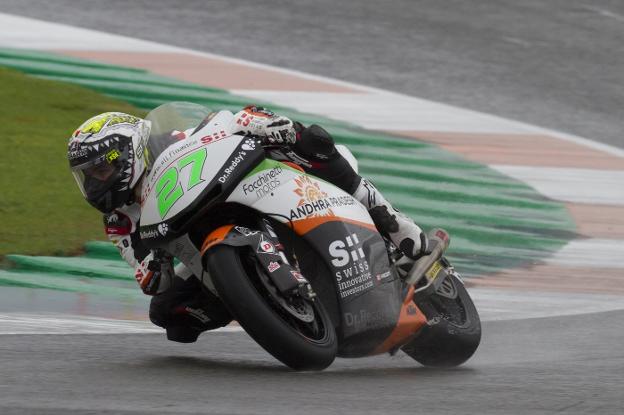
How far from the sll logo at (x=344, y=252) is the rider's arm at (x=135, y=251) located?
2.48ft

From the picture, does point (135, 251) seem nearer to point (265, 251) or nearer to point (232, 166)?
point (232, 166)

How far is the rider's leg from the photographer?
251 inches

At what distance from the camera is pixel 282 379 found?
573cm

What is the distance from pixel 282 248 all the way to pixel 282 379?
540mm

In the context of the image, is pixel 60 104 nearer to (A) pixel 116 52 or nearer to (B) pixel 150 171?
(A) pixel 116 52

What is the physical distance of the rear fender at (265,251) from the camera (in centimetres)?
571

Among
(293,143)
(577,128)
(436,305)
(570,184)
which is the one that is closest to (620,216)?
(570,184)

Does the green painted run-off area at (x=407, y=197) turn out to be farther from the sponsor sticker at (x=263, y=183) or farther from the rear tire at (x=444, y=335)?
the sponsor sticker at (x=263, y=183)

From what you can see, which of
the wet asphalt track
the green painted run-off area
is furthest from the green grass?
the wet asphalt track

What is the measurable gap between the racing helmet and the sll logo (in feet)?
2.90

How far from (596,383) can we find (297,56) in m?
9.87

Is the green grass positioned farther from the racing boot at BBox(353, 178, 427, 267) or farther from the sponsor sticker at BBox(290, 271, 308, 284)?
A: the sponsor sticker at BBox(290, 271, 308, 284)

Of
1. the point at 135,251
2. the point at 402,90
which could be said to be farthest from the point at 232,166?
the point at 402,90

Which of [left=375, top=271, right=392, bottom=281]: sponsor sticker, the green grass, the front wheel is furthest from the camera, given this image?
the green grass
